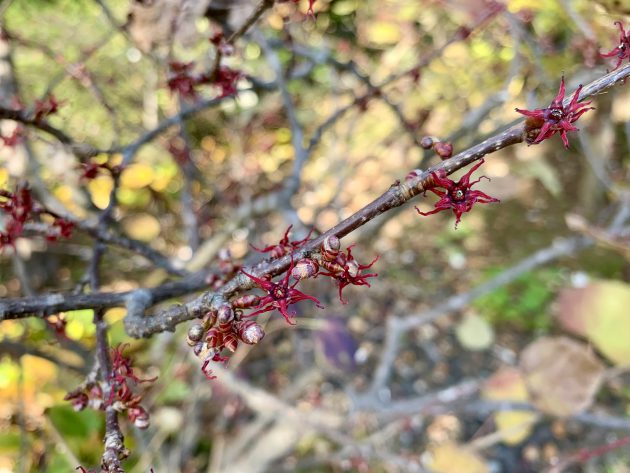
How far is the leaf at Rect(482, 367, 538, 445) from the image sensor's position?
5.94 feet

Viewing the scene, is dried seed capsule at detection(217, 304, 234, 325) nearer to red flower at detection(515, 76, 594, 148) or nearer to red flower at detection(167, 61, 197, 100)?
red flower at detection(515, 76, 594, 148)

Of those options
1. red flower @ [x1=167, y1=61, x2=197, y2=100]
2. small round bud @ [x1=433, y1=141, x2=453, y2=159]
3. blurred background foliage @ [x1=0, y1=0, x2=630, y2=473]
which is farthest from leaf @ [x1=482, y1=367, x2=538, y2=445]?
small round bud @ [x1=433, y1=141, x2=453, y2=159]

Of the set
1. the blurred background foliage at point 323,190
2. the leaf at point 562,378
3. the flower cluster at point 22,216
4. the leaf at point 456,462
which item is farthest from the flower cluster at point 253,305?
the leaf at point 456,462

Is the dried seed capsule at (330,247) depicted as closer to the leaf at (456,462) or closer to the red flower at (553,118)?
the red flower at (553,118)

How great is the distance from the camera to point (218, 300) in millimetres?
450

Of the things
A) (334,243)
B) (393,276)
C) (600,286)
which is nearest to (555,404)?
(600,286)

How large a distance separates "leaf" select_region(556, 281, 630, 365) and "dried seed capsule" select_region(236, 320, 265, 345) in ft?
5.06

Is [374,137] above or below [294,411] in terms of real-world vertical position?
above

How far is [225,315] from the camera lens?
427mm

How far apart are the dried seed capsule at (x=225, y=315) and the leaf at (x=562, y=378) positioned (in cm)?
130

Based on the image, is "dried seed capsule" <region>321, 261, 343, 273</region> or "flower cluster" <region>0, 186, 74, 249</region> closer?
"dried seed capsule" <region>321, 261, 343, 273</region>

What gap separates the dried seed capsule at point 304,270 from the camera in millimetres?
425

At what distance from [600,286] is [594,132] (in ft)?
3.74

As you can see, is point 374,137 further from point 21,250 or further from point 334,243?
point 334,243
